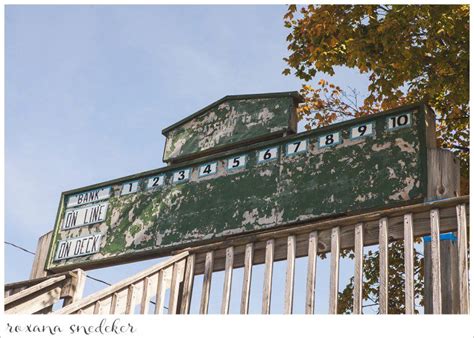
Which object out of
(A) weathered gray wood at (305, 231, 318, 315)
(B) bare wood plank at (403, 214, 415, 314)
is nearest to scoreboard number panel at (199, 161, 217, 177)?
(A) weathered gray wood at (305, 231, 318, 315)

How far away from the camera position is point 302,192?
23.8ft

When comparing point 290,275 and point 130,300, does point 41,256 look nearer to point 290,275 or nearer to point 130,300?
point 130,300

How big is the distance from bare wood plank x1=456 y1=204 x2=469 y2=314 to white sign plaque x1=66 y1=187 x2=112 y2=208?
512 cm

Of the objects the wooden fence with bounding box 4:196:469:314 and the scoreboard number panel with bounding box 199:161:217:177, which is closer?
the wooden fence with bounding box 4:196:469:314

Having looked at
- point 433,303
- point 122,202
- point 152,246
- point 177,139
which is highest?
point 177,139

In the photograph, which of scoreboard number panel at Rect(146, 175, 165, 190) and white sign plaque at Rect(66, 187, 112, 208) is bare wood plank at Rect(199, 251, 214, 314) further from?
white sign plaque at Rect(66, 187, 112, 208)

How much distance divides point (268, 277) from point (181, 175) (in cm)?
269

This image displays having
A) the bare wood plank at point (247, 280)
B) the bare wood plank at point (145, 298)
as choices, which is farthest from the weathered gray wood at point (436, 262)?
the bare wood plank at point (145, 298)

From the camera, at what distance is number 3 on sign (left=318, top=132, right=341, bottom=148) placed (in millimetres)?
7307

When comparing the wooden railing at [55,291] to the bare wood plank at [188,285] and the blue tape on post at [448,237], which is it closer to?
the bare wood plank at [188,285]

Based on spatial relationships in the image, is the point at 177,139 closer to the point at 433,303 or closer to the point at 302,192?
the point at 302,192

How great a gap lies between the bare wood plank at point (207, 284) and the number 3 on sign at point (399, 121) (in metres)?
2.28
